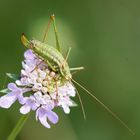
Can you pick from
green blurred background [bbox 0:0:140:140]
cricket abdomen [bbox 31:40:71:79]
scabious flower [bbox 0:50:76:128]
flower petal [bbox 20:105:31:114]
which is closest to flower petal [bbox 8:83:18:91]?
scabious flower [bbox 0:50:76:128]

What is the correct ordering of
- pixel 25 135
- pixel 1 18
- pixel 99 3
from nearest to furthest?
pixel 25 135 < pixel 1 18 < pixel 99 3

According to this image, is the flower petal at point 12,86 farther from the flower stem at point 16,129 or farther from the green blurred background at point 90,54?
the green blurred background at point 90,54

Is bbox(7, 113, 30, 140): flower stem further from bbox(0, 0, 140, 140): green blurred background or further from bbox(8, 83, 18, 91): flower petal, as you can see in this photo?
bbox(0, 0, 140, 140): green blurred background

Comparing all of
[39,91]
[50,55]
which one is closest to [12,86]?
[39,91]

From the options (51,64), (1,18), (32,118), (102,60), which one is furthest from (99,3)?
(51,64)

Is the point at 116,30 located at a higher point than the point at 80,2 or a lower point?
lower

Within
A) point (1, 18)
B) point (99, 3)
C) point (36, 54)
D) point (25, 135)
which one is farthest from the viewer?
point (99, 3)

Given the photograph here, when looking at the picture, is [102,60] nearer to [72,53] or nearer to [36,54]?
[72,53]
